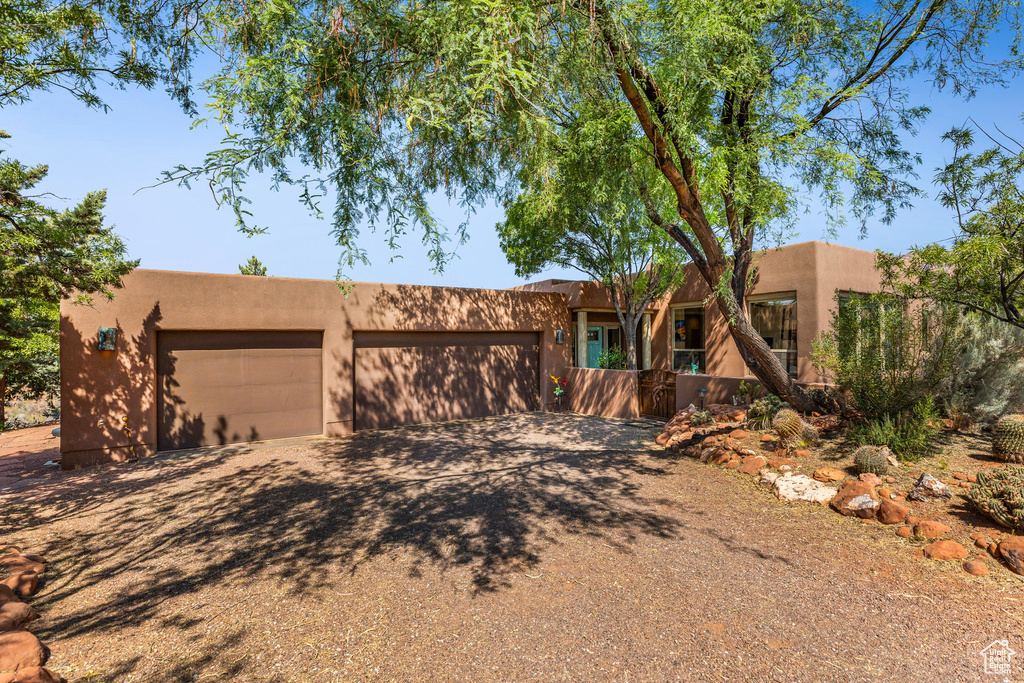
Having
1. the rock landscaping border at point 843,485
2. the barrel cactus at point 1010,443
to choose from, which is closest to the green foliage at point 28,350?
the rock landscaping border at point 843,485

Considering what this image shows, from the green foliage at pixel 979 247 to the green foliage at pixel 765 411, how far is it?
243 centimetres

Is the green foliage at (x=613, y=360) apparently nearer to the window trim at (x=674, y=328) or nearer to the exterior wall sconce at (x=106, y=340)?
the window trim at (x=674, y=328)

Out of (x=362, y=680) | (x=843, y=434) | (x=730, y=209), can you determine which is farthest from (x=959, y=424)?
(x=362, y=680)

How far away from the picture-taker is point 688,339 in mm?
13570

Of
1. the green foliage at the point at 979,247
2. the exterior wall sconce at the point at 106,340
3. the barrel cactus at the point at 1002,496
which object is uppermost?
the green foliage at the point at 979,247

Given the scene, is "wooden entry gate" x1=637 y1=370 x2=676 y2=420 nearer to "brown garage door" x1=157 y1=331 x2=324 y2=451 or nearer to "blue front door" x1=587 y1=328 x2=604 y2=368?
"blue front door" x1=587 y1=328 x2=604 y2=368

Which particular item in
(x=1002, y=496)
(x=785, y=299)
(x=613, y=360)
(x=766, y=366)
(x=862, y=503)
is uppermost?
(x=785, y=299)

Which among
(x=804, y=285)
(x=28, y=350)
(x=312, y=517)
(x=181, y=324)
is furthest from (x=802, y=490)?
(x=28, y=350)

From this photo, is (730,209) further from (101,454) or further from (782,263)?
(101,454)

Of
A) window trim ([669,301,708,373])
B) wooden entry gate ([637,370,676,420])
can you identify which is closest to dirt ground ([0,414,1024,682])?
wooden entry gate ([637,370,676,420])

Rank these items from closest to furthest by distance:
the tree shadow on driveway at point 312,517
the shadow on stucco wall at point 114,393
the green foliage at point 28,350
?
1. the tree shadow on driveway at point 312,517
2. the shadow on stucco wall at point 114,393
3. the green foliage at point 28,350

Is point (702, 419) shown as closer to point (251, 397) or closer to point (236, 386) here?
point (251, 397)

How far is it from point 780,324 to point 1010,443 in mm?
6043

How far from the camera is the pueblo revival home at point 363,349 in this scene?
7.92 meters
